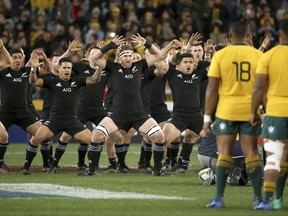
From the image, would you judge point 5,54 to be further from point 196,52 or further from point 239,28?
point 239,28

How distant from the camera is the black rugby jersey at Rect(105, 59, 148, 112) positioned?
58.0 feet

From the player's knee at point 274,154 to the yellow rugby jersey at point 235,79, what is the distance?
0.45 metres

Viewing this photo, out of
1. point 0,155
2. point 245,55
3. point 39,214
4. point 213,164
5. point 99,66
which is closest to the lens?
point 39,214

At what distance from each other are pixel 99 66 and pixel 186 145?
8.63ft

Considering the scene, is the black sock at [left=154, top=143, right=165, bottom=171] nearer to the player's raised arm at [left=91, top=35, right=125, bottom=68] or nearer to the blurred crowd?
the player's raised arm at [left=91, top=35, right=125, bottom=68]

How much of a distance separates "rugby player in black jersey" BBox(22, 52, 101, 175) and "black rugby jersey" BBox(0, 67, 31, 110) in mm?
698

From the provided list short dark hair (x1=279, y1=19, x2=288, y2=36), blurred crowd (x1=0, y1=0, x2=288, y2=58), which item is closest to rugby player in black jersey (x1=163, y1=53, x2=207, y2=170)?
short dark hair (x1=279, y1=19, x2=288, y2=36)

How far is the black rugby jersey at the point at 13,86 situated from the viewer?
61.6 ft

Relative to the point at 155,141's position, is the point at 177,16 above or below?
above

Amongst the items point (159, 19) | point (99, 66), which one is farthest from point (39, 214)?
point (159, 19)

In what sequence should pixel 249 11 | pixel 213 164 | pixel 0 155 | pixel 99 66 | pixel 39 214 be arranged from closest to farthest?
pixel 39 214
pixel 213 164
pixel 99 66
pixel 0 155
pixel 249 11

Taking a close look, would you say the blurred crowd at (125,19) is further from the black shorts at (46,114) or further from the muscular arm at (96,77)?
the muscular arm at (96,77)

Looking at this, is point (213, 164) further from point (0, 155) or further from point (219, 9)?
point (219, 9)

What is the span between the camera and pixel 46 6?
30.4 metres
